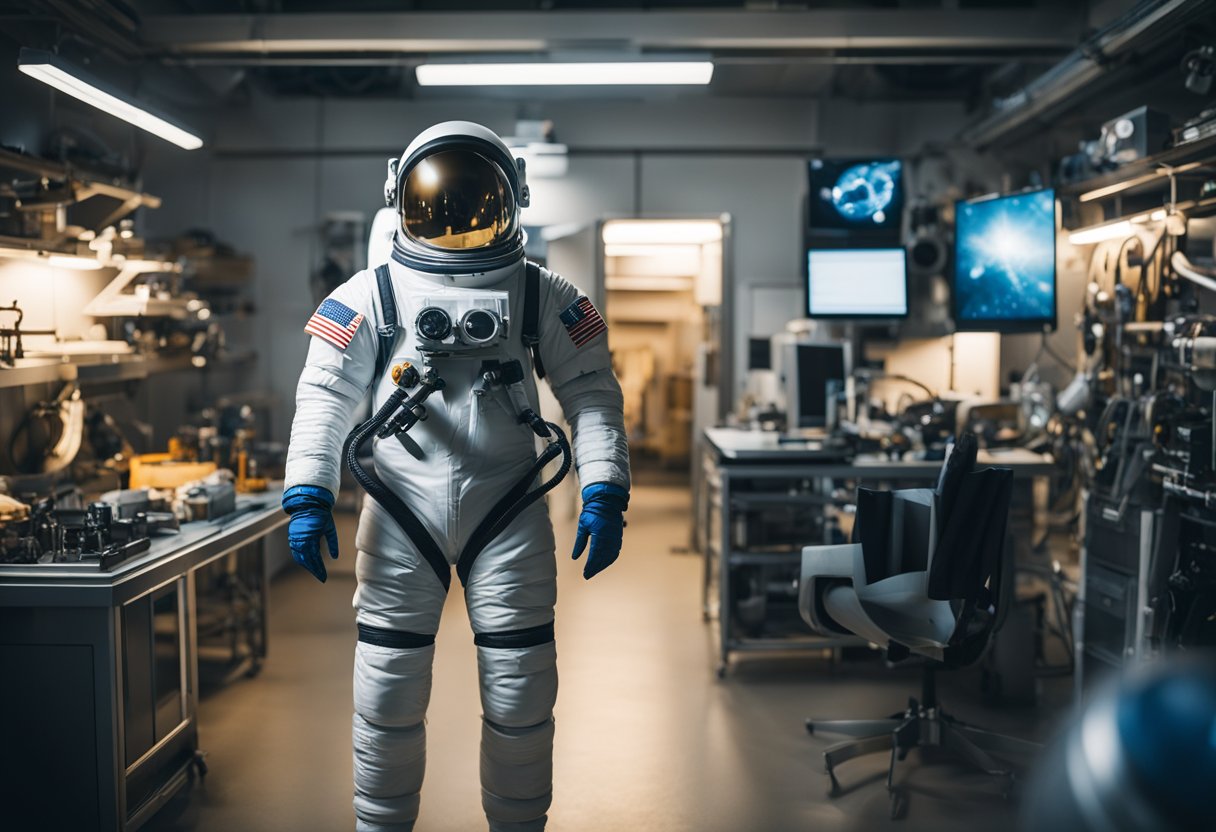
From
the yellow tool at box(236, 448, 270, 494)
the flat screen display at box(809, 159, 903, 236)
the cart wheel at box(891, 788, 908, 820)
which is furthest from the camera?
the flat screen display at box(809, 159, 903, 236)

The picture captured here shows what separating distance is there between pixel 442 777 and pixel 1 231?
2.59 m

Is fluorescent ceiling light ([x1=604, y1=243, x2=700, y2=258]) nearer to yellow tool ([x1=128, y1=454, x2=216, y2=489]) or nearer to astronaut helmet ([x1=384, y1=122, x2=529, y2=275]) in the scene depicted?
yellow tool ([x1=128, y1=454, x2=216, y2=489])

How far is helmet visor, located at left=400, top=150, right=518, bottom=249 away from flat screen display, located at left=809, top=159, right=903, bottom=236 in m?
2.45

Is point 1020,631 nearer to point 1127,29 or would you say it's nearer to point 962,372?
point 1127,29

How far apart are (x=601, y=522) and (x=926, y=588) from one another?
1020mm

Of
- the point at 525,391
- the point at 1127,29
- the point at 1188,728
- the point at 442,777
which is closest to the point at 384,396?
the point at 525,391

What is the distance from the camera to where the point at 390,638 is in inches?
89.3

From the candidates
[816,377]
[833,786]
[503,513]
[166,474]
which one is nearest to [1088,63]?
[816,377]

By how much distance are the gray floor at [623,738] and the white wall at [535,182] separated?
3.57 meters

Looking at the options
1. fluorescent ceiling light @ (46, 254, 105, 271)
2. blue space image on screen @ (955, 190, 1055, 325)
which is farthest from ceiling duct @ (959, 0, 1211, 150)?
fluorescent ceiling light @ (46, 254, 105, 271)

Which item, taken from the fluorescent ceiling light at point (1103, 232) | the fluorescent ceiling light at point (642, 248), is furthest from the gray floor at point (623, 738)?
the fluorescent ceiling light at point (642, 248)

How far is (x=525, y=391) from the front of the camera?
7.93 ft

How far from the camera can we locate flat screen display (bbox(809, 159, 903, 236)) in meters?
4.48

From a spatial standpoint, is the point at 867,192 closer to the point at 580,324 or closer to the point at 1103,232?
the point at 1103,232
